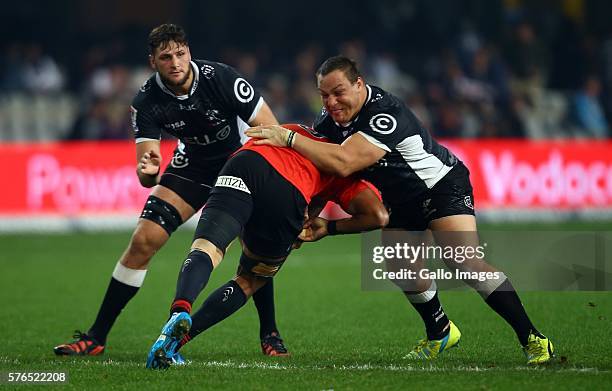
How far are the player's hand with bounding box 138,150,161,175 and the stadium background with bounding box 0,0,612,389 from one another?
1.32 meters

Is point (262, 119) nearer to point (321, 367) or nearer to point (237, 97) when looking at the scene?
point (237, 97)

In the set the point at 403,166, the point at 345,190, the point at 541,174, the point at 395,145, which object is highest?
the point at 541,174

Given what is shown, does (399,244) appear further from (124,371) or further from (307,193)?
(124,371)

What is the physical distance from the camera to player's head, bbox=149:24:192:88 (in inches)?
314

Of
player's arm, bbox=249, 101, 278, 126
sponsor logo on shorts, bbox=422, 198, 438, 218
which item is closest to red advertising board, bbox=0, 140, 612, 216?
player's arm, bbox=249, 101, 278, 126

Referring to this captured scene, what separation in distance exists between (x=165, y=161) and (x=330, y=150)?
10479 millimetres

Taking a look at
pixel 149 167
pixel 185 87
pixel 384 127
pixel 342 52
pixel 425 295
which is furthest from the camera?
pixel 342 52

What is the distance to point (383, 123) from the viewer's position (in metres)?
7.29

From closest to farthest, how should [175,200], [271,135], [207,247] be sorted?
1. [207,247]
2. [271,135]
3. [175,200]

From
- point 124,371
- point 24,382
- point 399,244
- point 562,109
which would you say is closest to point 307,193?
point 399,244

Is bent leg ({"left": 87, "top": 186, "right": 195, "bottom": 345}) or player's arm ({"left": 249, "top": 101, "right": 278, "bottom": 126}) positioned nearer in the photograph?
player's arm ({"left": 249, "top": 101, "right": 278, "bottom": 126})

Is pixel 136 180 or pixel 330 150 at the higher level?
pixel 136 180

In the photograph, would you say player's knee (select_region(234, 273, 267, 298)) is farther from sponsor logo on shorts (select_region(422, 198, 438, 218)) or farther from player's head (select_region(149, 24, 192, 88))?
player's head (select_region(149, 24, 192, 88))

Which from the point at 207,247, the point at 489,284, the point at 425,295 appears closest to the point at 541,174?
the point at 425,295
